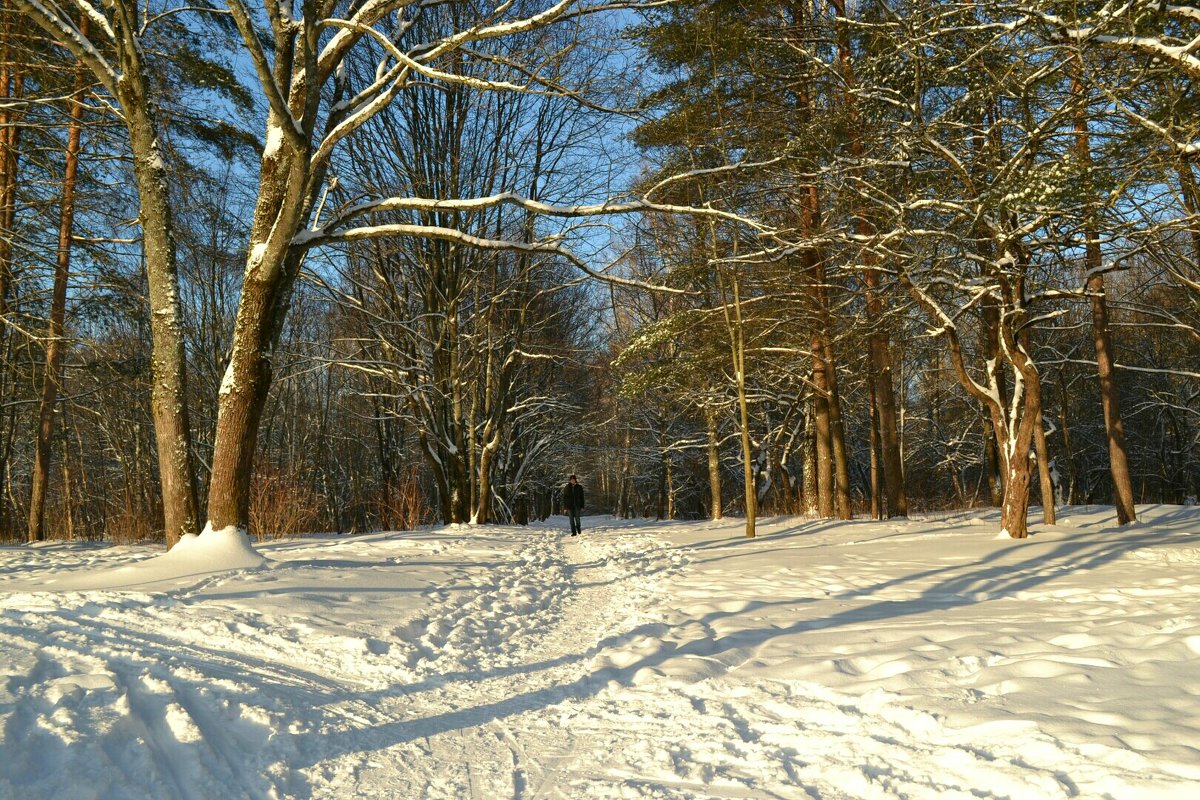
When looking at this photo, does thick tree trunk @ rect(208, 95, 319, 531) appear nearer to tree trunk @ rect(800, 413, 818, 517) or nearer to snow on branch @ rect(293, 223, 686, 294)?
snow on branch @ rect(293, 223, 686, 294)

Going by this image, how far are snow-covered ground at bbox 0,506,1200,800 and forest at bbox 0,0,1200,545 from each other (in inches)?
113

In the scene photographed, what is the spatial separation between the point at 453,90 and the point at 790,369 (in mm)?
10115

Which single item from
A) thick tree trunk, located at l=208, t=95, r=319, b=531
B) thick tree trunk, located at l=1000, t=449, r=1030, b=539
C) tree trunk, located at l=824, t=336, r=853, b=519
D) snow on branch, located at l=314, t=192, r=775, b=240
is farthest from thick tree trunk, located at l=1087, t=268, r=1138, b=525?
thick tree trunk, located at l=208, t=95, r=319, b=531

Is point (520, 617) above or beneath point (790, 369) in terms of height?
beneath

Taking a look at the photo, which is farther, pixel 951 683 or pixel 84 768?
pixel 951 683

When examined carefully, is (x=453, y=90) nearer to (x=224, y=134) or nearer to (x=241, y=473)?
(x=224, y=134)

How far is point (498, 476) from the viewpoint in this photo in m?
24.2

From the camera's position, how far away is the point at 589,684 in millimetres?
4840

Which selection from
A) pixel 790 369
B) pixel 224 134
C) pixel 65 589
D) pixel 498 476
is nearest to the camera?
pixel 65 589

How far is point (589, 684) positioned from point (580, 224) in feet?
15.0

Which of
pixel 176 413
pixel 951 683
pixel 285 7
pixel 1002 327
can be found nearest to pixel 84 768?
pixel 951 683

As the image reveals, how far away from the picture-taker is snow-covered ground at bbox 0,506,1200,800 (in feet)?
10.3

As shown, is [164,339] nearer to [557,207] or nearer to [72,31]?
[72,31]

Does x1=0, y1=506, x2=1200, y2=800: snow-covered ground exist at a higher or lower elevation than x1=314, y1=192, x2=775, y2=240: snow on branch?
lower
